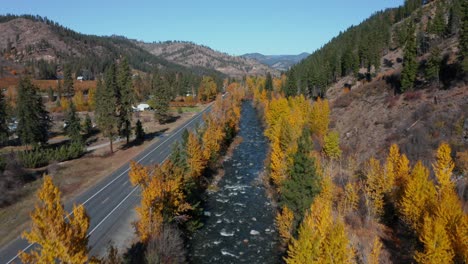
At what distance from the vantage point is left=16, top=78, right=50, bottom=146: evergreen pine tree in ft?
232

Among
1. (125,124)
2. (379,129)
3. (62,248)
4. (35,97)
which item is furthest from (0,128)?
(379,129)

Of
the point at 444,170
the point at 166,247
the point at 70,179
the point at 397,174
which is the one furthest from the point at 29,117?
the point at 444,170

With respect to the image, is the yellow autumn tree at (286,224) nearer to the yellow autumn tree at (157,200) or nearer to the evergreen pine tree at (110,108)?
the yellow autumn tree at (157,200)

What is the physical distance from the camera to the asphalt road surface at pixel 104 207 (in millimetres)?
32750

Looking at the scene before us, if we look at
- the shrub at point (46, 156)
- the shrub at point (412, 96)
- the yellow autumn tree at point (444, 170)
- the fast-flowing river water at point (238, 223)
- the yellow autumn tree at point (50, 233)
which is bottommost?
the fast-flowing river water at point (238, 223)

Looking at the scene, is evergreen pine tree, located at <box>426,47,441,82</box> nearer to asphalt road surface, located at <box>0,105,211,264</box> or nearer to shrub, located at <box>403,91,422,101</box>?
shrub, located at <box>403,91,422,101</box>

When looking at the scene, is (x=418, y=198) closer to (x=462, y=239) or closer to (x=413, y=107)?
(x=462, y=239)

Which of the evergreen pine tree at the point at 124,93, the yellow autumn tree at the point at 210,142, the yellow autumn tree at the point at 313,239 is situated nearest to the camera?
the yellow autumn tree at the point at 313,239

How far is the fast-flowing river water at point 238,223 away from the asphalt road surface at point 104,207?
9.09 metres

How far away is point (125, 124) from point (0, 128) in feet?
86.8

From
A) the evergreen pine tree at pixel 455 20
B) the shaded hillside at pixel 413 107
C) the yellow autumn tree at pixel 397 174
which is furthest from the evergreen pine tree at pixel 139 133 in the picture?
the evergreen pine tree at pixel 455 20

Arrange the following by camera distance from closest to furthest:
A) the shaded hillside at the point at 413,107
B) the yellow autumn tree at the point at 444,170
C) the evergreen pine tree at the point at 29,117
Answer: the yellow autumn tree at the point at 444,170 → the shaded hillside at the point at 413,107 → the evergreen pine tree at the point at 29,117

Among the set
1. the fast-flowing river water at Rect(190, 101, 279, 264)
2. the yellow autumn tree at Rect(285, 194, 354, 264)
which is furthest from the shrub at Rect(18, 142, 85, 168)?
the yellow autumn tree at Rect(285, 194, 354, 264)

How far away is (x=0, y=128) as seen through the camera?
73.2m
